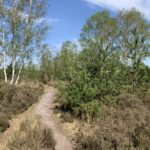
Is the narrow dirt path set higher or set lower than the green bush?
lower

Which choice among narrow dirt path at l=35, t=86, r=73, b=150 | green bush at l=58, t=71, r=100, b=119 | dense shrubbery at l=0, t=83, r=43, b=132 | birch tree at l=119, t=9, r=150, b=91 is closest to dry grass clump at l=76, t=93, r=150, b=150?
narrow dirt path at l=35, t=86, r=73, b=150

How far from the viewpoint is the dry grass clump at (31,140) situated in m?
11.0

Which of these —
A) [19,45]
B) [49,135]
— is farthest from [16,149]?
[19,45]

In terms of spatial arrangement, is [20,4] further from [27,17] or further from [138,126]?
[138,126]

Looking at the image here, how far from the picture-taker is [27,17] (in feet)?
99.5

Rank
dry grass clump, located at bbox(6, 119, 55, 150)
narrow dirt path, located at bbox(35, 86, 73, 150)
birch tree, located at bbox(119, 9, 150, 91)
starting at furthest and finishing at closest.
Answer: birch tree, located at bbox(119, 9, 150, 91)
narrow dirt path, located at bbox(35, 86, 73, 150)
dry grass clump, located at bbox(6, 119, 55, 150)

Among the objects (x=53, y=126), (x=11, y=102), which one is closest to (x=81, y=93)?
(x=53, y=126)

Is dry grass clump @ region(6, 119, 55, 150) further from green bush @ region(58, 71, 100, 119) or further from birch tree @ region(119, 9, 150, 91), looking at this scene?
birch tree @ region(119, 9, 150, 91)

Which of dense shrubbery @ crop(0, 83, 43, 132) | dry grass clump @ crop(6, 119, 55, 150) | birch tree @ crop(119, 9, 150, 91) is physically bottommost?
dry grass clump @ crop(6, 119, 55, 150)

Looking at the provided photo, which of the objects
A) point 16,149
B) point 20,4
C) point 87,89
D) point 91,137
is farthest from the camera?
point 20,4

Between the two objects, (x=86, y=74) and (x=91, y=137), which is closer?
(x=91, y=137)

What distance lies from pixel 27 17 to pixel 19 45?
2.96 metres

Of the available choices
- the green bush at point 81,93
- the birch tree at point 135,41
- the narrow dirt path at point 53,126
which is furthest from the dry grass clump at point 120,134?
the birch tree at point 135,41

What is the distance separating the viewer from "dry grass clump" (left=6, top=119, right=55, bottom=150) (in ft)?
36.2
